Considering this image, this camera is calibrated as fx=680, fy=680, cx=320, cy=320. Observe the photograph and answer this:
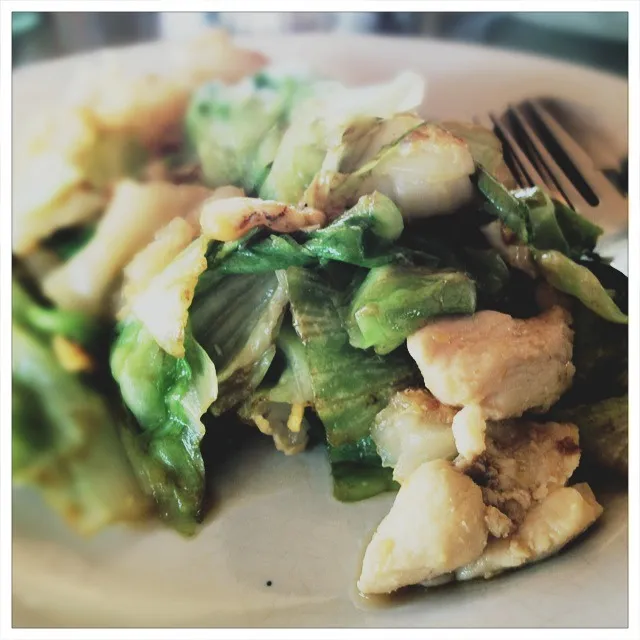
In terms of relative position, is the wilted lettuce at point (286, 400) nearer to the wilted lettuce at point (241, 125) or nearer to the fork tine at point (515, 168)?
the wilted lettuce at point (241, 125)

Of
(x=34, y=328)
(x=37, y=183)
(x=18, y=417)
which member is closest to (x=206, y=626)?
(x=18, y=417)

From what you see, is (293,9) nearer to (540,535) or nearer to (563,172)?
(563,172)

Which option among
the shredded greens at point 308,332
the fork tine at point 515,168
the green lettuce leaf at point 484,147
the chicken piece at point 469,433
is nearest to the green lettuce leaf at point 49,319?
the shredded greens at point 308,332

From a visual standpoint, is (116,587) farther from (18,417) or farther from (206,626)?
(18,417)

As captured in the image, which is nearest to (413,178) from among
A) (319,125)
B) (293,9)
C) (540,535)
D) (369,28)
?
(319,125)

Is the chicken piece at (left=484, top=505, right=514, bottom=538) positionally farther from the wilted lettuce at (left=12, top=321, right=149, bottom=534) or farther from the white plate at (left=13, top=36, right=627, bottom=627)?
the wilted lettuce at (left=12, top=321, right=149, bottom=534)

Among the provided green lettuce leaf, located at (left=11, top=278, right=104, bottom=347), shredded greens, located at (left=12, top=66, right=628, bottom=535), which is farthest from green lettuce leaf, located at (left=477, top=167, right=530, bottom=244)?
green lettuce leaf, located at (left=11, top=278, right=104, bottom=347)
